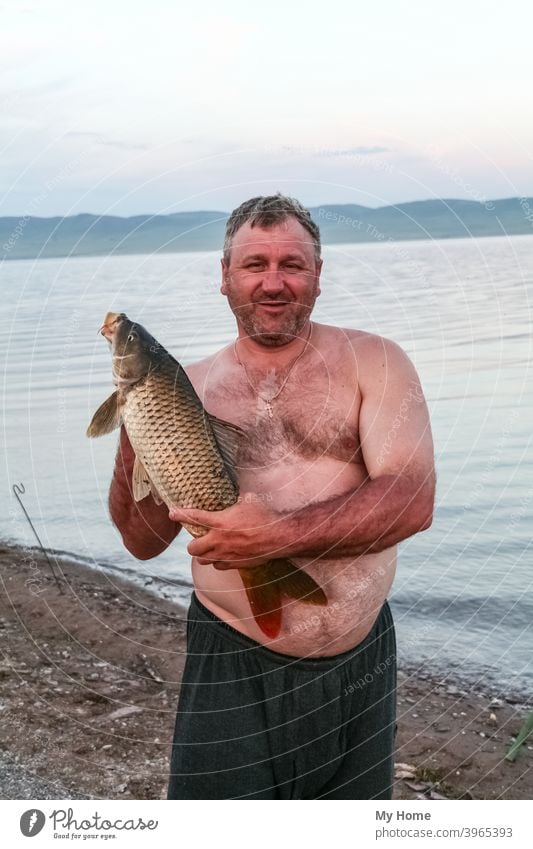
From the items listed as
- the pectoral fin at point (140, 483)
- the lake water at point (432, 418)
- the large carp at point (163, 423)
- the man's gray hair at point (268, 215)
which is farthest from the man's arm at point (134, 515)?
the lake water at point (432, 418)

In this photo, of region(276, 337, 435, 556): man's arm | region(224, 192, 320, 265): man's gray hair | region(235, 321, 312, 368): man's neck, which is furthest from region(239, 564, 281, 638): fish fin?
region(224, 192, 320, 265): man's gray hair

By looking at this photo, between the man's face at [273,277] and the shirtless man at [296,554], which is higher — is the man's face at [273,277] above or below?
above

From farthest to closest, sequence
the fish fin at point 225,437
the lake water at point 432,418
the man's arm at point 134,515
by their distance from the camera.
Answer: the lake water at point 432,418, the man's arm at point 134,515, the fish fin at point 225,437

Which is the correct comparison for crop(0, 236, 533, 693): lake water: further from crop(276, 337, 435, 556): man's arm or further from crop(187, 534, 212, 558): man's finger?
crop(187, 534, 212, 558): man's finger

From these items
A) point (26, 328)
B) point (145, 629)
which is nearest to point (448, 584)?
point (145, 629)

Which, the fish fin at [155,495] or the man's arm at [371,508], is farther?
the fish fin at [155,495]

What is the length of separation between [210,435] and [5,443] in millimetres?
8107

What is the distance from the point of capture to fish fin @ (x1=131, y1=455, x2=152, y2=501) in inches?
119

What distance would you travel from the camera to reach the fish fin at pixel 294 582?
3.09 m

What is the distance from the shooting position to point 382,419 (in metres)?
3.20

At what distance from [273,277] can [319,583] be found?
3.25 ft

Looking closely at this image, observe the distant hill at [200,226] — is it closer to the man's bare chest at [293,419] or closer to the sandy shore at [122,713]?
the man's bare chest at [293,419]

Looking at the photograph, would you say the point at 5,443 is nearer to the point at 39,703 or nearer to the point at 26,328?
the point at 26,328

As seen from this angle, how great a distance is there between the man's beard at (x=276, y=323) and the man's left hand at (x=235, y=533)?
0.67m
